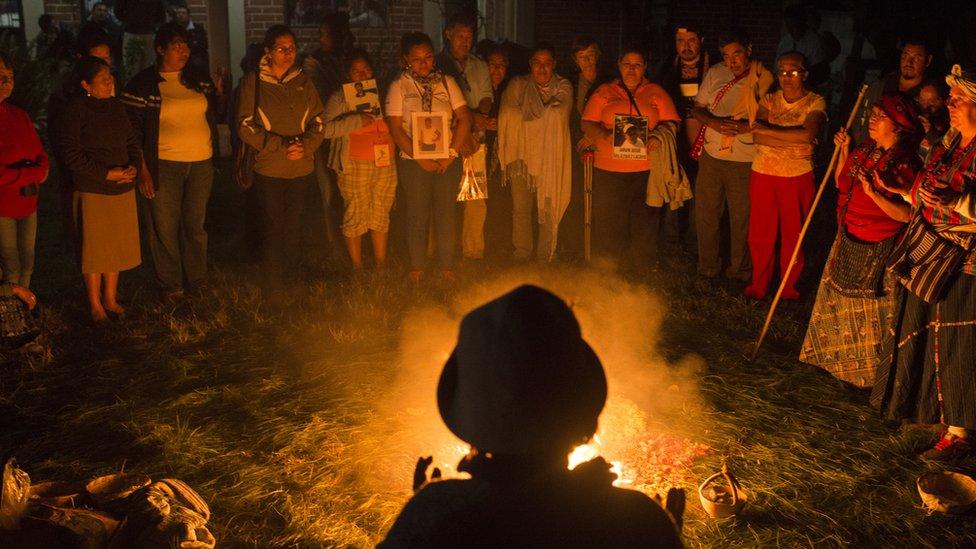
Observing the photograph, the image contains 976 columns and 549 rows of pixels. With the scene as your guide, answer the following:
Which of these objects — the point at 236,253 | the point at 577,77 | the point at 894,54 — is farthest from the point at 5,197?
the point at 894,54

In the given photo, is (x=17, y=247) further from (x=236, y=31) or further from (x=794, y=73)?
(x=236, y=31)

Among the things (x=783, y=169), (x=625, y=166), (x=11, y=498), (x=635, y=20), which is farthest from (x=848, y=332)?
(x=635, y=20)

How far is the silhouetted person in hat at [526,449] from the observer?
5.76ft

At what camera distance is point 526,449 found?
180 centimetres

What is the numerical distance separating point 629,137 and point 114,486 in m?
5.30

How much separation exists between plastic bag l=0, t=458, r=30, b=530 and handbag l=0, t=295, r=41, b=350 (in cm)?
263

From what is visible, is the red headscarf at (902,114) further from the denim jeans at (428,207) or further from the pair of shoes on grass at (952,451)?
the denim jeans at (428,207)

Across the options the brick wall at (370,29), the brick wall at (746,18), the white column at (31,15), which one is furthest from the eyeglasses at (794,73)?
the white column at (31,15)

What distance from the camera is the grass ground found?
4.34m

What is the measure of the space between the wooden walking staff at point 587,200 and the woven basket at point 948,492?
13.9ft

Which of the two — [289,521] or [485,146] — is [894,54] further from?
[289,521]

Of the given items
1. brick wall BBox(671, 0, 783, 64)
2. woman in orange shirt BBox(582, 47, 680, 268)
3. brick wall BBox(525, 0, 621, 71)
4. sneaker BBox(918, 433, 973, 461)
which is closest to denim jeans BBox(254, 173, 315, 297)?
woman in orange shirt BBox(582, 47, 680, 268)

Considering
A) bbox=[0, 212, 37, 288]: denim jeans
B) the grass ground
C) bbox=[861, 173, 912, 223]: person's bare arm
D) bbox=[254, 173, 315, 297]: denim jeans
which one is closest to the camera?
the grass ground

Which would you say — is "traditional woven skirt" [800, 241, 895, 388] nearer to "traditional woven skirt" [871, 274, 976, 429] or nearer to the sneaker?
"traditional woven skirt" [871, 274, 976, 429]
